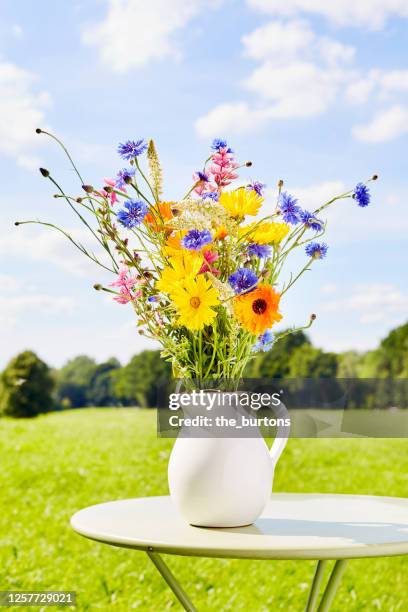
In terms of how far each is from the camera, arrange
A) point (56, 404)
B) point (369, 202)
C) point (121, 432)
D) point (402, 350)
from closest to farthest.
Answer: point (369, 202) < point (121, 432) < point (56, 404) < point (402, 350)

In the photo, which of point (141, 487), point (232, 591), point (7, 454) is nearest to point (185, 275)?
point (232, 591)

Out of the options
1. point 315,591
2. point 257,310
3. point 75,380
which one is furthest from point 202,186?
point 75,380

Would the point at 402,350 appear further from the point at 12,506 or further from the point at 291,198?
the point at 291,198

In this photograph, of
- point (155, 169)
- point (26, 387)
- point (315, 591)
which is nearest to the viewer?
point (155, 169)

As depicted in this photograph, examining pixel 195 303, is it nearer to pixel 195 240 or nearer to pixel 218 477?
pixel 195 240

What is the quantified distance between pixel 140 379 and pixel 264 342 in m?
11.2

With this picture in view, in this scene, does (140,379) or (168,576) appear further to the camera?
(140,379)

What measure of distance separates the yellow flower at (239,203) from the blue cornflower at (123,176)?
23 centimetres

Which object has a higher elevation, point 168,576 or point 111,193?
point 111,193

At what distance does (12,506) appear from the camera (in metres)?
5.59

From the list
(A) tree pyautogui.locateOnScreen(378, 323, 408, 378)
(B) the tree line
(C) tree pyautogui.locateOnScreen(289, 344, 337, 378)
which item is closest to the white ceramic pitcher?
(B) the tree line

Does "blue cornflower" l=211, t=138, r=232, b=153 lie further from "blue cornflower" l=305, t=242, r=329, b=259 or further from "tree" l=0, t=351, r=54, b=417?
"tree" l=0, t=351, r=54, b=417

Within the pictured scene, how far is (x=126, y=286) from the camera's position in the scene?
180 centimetres

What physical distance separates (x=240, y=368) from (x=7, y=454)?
5.78 metres
